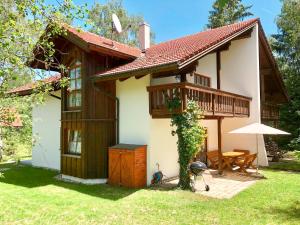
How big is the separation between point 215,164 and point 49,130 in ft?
26.9

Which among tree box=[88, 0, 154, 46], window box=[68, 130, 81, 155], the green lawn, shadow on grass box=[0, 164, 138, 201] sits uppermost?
tree box=[88, 0, 154, 46]

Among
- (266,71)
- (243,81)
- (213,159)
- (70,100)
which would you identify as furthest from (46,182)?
(266,71)

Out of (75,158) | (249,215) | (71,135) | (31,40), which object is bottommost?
(249,215)

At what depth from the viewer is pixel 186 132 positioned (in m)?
9.50

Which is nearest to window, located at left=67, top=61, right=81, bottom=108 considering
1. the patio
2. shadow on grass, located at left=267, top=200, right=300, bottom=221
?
the patio

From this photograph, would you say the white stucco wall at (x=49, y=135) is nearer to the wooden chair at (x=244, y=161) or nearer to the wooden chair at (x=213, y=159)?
the wooden chair at (x=213, y=159)

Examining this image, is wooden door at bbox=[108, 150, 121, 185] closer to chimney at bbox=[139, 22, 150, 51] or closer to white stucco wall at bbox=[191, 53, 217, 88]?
white stucco wall at bbox=[191, 53, 217, 88]

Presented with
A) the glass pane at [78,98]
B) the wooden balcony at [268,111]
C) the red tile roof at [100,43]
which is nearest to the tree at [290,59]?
the wooden balcony at [268,111]

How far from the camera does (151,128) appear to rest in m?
10.6

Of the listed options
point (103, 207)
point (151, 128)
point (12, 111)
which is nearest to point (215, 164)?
point (151, 128)

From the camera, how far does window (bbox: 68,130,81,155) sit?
11.9m

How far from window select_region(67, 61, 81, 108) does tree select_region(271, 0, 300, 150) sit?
47.4 ft

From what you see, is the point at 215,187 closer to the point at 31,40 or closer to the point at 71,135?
the point at 71,135

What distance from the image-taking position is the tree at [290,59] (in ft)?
70.0
